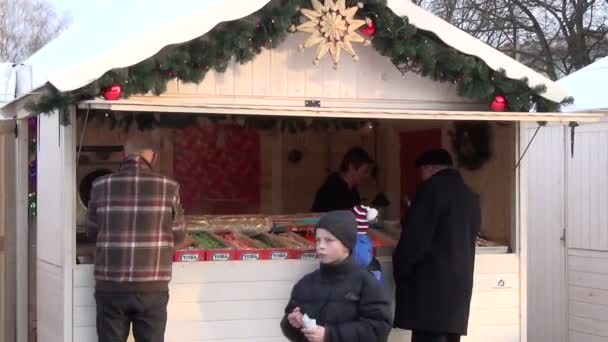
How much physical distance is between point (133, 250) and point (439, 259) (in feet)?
6.55

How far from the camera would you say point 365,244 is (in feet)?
20.2

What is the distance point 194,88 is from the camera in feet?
20.4

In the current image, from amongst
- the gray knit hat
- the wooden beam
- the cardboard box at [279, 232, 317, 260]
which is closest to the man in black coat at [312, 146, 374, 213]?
the cardboard box at [279, 232, 317, 260]

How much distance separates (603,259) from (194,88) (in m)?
4.31

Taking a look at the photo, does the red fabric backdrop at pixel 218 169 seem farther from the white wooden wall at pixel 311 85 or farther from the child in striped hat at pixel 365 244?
the child in striped hat at pixel 365 244

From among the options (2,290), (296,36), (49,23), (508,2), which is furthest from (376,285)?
(49,23)

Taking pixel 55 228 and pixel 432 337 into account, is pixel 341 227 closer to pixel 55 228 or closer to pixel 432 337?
pixel 432 337

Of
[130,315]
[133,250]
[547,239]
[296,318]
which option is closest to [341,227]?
[296,318]

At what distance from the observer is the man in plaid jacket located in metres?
5.52

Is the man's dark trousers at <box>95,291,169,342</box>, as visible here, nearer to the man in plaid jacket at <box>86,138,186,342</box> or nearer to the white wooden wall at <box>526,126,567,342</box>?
the man in plaid jacket at <box>86,138,186,342</box>

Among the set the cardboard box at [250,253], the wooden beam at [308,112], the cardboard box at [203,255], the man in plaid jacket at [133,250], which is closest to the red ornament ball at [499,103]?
the wooden beam at [308,112]

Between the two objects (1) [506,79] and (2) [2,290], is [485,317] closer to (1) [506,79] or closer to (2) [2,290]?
(1) [506,79]

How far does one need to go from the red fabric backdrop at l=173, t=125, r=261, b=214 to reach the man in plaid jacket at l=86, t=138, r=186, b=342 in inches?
132

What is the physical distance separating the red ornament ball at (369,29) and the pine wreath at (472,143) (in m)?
1.34
